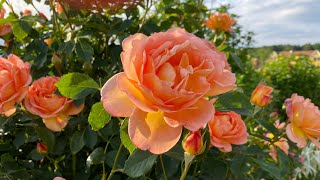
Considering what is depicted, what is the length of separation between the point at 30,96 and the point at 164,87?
45 cm

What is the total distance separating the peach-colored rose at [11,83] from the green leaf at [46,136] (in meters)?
0.09

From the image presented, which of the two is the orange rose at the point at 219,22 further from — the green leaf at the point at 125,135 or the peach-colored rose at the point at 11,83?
the green leaf at the point at 125,135

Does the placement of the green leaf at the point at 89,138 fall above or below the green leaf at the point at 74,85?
below

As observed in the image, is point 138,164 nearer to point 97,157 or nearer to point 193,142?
point 193,142

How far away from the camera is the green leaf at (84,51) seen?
1.03m

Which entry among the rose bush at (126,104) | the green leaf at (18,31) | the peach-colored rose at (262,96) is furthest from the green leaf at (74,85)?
the peach-colored rose at (262,96)

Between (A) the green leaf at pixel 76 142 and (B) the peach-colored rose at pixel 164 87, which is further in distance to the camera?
(A) the green leaf at pixel 76 142

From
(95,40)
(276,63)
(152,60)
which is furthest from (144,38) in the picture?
(276,63)

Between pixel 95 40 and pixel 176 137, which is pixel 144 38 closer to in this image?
pixel 176 137

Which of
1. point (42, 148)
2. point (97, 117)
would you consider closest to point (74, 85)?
point (97, 117)

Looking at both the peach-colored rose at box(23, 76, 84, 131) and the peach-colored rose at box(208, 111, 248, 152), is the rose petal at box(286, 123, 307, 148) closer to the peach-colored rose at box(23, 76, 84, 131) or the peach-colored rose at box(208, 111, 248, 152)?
the peach-colored rose at box(208, 111, 248, 152)

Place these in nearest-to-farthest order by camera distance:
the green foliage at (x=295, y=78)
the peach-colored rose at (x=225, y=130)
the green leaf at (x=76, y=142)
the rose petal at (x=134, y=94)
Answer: the rose petal at (x=134, y=94), the peach-colored rose at (x=225, y=130), the green leaf at (x=76, y=142), the green foliage at (x=295, y=78)

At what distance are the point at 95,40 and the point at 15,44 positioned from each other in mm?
229

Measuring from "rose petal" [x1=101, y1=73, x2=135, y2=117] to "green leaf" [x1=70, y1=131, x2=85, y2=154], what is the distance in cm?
36
